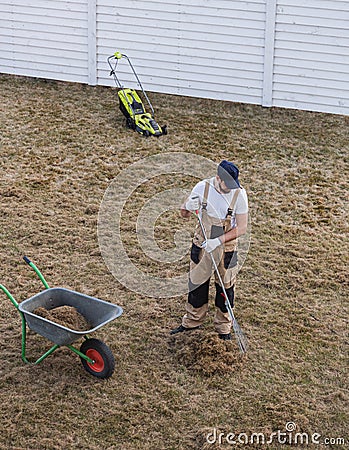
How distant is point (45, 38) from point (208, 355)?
6633 millimetres

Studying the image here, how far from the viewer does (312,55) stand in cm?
966

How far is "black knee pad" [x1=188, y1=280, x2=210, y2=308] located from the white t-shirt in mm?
610

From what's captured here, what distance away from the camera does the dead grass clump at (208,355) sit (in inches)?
216

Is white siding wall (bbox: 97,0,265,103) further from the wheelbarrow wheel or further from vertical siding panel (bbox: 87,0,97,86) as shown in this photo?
the wheelbarrow wheel

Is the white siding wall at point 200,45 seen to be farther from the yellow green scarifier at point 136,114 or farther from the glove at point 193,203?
the glove at point 193,203

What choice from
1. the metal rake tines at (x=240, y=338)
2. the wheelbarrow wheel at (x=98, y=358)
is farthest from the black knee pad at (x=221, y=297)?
the wheelbarrow wheel at (x=98, y=358)

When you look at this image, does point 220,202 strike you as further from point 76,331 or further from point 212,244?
point 76,331

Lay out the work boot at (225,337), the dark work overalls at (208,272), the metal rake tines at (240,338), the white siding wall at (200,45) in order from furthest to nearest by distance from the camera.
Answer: the white siding wall at (200,45)
the work boot at (225,337)
the metal rake tines at (240,338)
the dark work overalls at (208,272)

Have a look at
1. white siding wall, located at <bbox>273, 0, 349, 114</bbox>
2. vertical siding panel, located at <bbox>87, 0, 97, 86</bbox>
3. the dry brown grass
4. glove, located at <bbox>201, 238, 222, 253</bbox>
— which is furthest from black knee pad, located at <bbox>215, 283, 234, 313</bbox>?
vertical siding panel, located at <bbox>87, 0, 97, 86</bbox>

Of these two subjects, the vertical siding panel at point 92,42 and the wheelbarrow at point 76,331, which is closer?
the wheelbarrow at point 76,331

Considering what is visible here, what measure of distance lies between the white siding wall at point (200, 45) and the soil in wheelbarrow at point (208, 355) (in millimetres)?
5073

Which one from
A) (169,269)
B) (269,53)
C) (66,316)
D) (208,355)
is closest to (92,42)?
(269,53)

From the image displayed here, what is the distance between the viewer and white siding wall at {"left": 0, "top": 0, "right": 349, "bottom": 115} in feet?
31.6

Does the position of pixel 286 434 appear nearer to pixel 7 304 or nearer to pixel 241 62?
pixel 7 304
